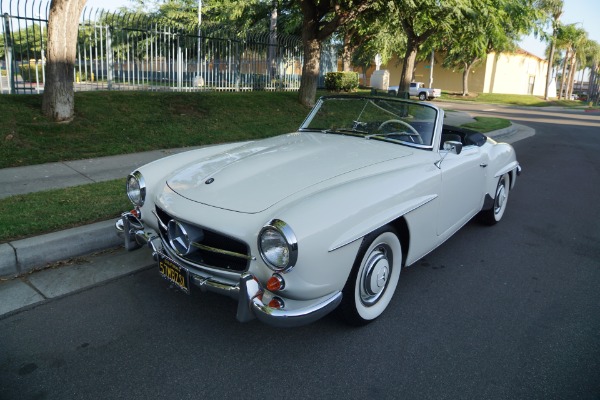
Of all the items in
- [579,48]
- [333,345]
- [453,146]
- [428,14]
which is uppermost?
[579,48]

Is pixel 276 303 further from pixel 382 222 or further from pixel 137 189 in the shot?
pixel 137 189

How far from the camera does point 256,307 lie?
2.40 meters

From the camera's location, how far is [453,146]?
378 cm

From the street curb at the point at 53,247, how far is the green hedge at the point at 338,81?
54.1ft

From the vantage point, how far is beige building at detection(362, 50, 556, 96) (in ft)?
156

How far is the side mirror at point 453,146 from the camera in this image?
12.3 feet

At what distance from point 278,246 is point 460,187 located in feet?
7.08

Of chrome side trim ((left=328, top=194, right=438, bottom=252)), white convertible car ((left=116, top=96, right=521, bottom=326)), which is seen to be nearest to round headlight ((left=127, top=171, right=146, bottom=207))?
white convertible car ((left=116, top=96, right=521, bottom=326))

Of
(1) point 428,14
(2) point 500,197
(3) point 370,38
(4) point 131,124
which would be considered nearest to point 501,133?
(1) point 428,14

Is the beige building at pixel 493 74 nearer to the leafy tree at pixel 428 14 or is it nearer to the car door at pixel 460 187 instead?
the leafy tree at pixel 428 14

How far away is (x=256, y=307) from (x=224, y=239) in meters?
0.51

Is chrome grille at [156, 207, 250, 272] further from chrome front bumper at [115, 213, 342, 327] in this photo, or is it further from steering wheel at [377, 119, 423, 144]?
steering wheel at [377, 119, 423, 144]

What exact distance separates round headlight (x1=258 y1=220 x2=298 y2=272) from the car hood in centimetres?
29

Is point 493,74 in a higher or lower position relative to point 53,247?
higher
